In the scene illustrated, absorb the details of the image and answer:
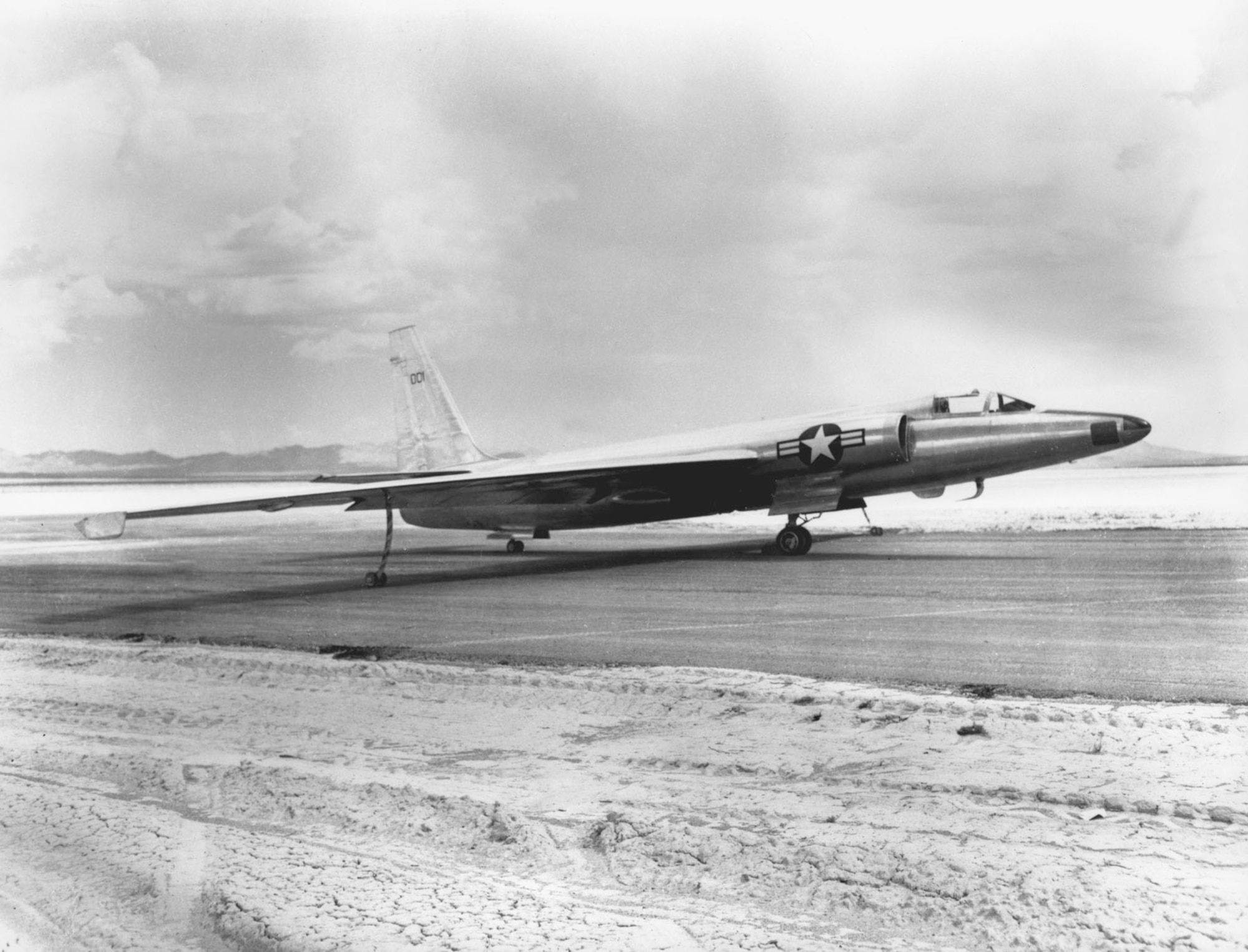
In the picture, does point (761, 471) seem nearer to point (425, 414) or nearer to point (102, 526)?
point (425, 414)

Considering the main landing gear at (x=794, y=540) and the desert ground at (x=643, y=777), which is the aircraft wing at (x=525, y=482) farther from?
the desert ground at (x=643, y=777)

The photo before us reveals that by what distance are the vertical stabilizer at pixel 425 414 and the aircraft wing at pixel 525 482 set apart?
42.5 inches

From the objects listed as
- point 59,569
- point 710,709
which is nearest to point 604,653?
point 710,709

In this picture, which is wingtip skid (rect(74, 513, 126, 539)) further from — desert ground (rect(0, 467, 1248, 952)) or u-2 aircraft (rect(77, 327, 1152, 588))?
u-2 aircraft (rect(77, 327, 1152, 588))

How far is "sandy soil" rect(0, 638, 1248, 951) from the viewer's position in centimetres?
383

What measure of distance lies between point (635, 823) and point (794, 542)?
14124 mm

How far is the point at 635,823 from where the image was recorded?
4.72m

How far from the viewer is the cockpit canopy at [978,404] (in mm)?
16531

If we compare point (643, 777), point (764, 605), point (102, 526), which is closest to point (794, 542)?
point (764, 605)

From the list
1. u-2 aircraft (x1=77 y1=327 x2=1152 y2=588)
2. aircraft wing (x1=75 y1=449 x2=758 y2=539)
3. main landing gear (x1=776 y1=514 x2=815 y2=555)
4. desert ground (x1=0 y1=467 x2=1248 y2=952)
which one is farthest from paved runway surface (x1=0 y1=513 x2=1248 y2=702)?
aircraft wing (x1=75 y1=449 x2=758 y2=539)

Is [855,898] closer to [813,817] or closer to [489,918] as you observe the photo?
[813,817]

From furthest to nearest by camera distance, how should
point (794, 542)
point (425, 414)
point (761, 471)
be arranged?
point (425, 414) → point (794, 542) → point (761, 471)

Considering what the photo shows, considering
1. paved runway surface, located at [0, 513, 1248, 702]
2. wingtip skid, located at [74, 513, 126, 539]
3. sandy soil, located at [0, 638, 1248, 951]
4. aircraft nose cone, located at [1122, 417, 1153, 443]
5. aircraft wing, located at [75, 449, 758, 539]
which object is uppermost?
aircraft nose cone, located at [1122, 417, 1153, 443]

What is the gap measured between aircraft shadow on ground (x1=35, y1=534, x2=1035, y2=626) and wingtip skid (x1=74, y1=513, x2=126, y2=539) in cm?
258
